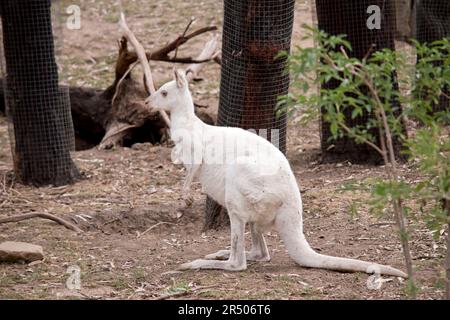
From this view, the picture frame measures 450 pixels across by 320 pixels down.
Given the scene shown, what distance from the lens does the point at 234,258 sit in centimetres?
604

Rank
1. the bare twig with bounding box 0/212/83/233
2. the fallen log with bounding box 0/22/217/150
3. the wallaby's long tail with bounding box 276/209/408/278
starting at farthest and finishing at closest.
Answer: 1. the fallen log with bounding box 0/22/217/150
2. the bare twig with bounding box 0/212/83/233
3. the wallaby's long tail with bounding box 276/209/408/278

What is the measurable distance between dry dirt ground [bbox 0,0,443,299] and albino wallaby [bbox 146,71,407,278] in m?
0.10

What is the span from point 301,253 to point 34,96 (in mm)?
3830

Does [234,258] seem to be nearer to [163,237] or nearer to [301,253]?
[301,253]

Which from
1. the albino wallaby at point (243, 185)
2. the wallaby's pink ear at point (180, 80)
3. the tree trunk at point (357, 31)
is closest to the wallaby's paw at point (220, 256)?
the albino wallaby at point (243, 185)

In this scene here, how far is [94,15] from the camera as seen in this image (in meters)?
14.9

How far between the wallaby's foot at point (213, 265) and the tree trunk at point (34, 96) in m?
3.07

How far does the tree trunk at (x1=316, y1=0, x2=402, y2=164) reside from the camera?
28.3 ft

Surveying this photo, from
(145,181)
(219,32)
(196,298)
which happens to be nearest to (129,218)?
(145,181)

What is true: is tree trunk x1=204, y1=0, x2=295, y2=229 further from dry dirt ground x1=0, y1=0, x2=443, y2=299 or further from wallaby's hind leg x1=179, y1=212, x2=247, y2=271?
wallaby's hind leg x1=179, y1=212, x2=247, y2=271

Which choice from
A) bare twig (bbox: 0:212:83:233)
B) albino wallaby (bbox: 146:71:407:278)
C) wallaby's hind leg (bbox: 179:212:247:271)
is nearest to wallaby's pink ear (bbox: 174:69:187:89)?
albino wallaby (bbox: 146:71:407:278)

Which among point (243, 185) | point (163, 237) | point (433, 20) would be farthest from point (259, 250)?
point (433, 20)

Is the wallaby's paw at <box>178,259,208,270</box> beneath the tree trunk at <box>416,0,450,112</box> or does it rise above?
beneath

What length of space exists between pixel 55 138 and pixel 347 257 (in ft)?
11.9
